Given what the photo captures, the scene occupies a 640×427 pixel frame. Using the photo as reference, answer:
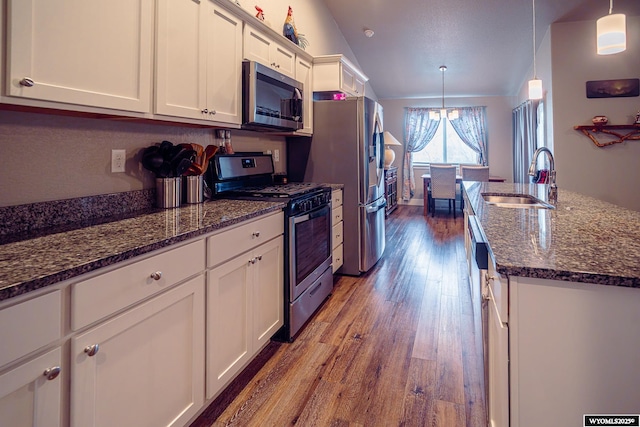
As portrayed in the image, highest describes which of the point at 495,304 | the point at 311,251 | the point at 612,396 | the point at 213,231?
the point at 213,231

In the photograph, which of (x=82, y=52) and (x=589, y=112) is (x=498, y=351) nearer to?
(x=82, y=52)

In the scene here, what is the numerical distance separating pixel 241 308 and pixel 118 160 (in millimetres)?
895

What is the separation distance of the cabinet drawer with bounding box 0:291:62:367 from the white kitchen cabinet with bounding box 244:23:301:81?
72.0 inches

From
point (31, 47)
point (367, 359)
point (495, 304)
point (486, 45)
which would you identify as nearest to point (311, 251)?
point (367, 359)

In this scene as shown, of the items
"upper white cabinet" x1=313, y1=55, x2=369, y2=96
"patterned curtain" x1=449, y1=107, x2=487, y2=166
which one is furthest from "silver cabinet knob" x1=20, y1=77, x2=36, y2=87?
"patterned curtain" x1=449, y1=107, x2=487, y2=166

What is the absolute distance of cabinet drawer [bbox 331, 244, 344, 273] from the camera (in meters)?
3.22

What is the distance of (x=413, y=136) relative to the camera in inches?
320

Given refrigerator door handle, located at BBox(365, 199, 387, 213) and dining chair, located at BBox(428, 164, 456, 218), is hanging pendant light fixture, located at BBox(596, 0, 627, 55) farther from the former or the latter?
dining chair, located at BBox(428, 164, 456, 218)

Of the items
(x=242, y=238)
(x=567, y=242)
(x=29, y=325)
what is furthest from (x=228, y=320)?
(x=567, y=242)

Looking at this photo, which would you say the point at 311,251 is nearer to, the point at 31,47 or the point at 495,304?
the point at 495,304

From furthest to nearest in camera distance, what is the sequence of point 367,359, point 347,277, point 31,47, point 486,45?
point 486,45
point 347,277
point 367,359
point 31,47

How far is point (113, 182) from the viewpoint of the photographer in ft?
5.65

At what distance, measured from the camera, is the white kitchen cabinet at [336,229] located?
3.15m

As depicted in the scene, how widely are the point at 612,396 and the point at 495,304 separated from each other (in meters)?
0.32
